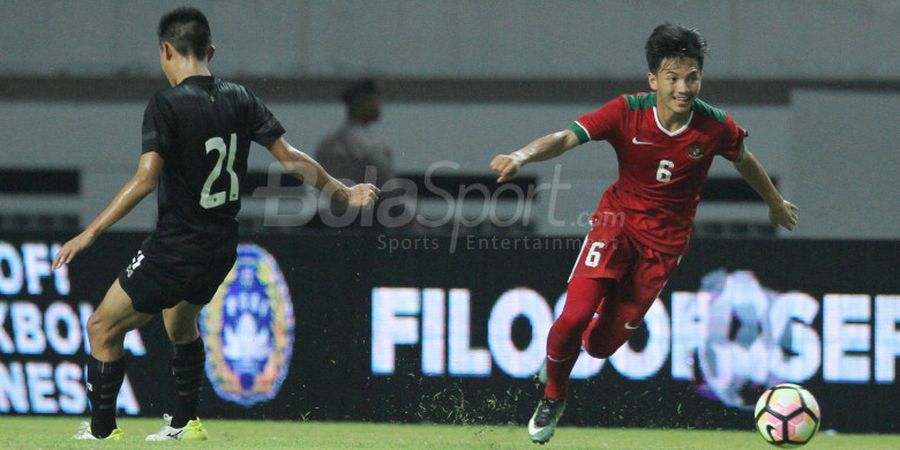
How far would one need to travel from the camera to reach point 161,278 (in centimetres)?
646

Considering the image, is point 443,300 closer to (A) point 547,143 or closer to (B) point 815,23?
(A) point 547,143

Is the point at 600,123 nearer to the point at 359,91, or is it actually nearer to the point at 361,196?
the point at 361,196

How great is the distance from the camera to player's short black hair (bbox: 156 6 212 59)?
21.1 ft

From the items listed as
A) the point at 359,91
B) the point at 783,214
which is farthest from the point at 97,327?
the point at 359,91

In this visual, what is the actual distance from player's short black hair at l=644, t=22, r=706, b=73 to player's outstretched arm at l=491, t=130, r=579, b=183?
0.60m

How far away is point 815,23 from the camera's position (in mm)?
13023

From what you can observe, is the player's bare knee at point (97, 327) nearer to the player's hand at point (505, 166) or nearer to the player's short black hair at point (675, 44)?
the player's hand at point (505, 166)

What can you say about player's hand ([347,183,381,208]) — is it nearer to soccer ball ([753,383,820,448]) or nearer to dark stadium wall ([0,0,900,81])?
soccer ball ([753,383,820,448])

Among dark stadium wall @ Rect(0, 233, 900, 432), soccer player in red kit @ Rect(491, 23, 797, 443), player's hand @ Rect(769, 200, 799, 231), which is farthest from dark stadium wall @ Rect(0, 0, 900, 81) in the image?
soccer player in red kit @ Rect(491, 23, 797, 443)

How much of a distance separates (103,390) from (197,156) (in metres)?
1.18

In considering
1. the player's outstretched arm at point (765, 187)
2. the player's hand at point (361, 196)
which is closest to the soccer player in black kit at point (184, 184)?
the player's hand at point (361, 196)

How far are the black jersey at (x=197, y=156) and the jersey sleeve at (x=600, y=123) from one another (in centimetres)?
155

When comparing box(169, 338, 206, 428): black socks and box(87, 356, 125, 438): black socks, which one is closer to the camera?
box(87, 356, 125, 438): black socks

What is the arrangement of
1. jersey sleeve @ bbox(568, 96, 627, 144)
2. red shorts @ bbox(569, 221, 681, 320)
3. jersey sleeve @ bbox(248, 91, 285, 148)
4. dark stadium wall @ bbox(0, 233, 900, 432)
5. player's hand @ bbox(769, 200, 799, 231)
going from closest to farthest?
jersey sleeve @ bbox(248, 91, 285, 148), jersey sleeve @ bbox(568, 96, 627, 144), red shorts @ bbox(569, 221, 681, 320), player's hand @ bbox(769, 200, 799, 231), dark stadium wall @ bbox(0, 233, 900, 432)
